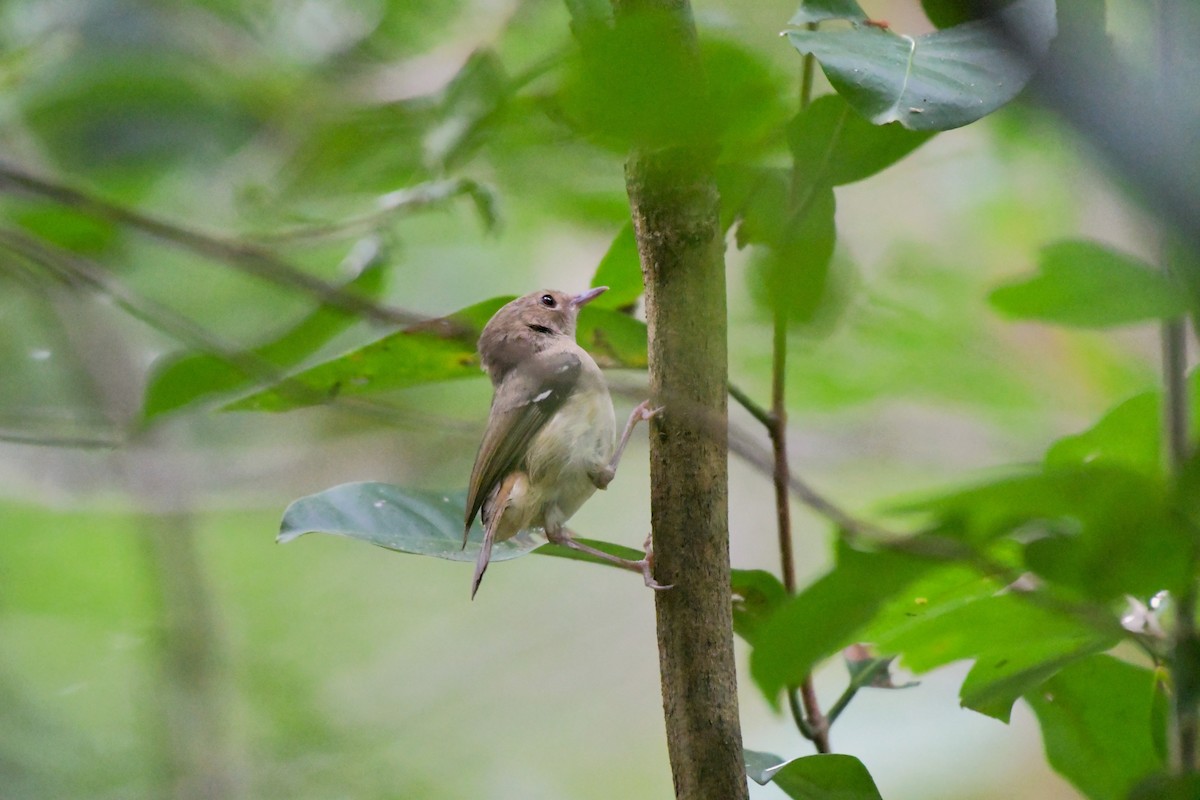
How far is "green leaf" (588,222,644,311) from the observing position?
235 cm

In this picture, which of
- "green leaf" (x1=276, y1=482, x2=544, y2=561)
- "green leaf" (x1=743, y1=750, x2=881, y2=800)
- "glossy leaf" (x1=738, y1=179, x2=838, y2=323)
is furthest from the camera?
"green leaf" (x1=276, y1=482, x2=544, y2=561)

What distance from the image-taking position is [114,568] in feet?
16.7

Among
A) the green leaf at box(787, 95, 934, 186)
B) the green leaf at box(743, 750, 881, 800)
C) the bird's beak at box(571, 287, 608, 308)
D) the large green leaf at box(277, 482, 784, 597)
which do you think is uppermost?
the bird's beak at box(571, 287, 608, 308)

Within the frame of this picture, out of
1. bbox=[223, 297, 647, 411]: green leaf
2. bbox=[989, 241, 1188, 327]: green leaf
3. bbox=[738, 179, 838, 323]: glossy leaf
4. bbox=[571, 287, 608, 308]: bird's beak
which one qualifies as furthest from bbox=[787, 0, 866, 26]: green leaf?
bbox=[571, 287, 608, 308]: bird's beak

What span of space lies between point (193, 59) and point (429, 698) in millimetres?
3300

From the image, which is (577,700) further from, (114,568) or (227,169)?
(227,169)

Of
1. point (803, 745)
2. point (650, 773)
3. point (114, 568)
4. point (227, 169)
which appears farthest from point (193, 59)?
point (650, 773)

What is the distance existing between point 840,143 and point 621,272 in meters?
0.66

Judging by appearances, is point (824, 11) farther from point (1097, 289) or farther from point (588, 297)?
point (588, 297)

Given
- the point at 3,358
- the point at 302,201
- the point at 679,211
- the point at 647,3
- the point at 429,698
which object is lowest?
the point at 429,698

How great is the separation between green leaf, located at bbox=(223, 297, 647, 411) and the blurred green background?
2.41 feet

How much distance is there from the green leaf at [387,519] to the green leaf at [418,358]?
253 millimetres

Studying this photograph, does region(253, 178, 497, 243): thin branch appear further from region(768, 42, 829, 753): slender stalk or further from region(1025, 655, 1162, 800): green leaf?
region(1025, 655, 1162, 800): green leaf

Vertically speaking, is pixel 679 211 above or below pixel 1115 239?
below
